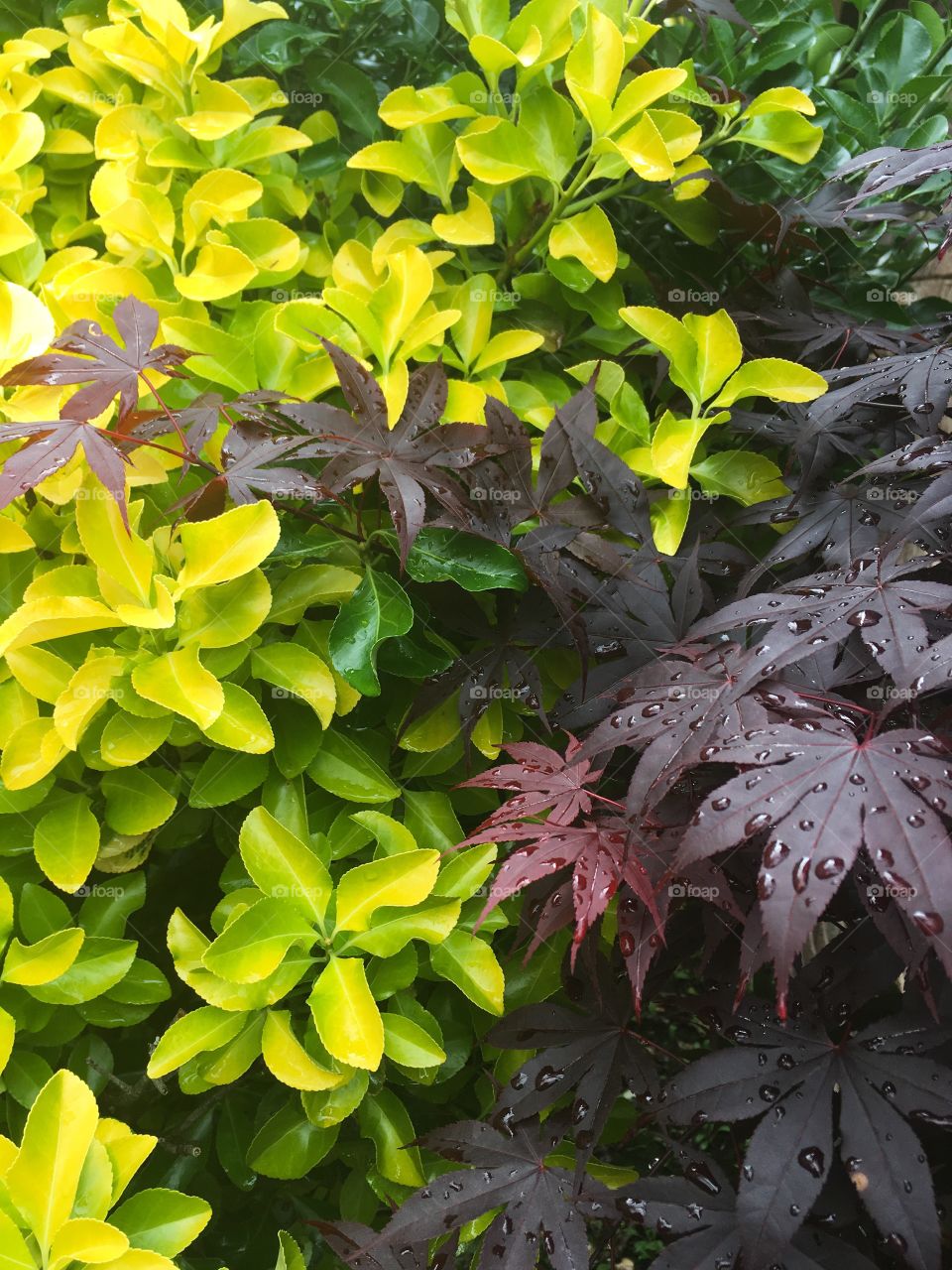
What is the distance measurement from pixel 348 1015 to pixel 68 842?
0.35 metres

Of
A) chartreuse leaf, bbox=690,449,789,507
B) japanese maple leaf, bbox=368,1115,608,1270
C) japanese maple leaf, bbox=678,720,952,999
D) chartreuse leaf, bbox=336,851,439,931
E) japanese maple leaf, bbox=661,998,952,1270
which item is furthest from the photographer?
chartreuse leaf, bbox=690,449,789,507

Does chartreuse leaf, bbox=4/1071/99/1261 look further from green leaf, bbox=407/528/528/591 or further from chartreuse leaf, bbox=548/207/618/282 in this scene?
chartreuse leaf, bbox=548/207/618/282

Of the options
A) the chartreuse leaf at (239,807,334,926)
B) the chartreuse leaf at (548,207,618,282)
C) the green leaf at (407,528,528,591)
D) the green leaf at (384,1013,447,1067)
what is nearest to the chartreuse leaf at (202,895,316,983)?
the chartreuse leaf at (239,807,334,926)

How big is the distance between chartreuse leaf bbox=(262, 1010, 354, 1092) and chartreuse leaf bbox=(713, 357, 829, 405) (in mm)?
808

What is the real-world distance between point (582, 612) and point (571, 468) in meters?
0.15

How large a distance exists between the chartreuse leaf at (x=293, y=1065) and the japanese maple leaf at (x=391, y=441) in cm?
52

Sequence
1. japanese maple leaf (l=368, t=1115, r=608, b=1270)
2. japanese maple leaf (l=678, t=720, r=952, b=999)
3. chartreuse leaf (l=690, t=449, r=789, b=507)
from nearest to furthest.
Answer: japanese maple leaf (l=678, t=720, r=952, b=999) → japanese maple leaf (l=368, t=1115, r=608, b=1270) → chartreuse leaf (l=690, t=449, r=789, b=507)

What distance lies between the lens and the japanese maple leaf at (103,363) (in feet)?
2.93

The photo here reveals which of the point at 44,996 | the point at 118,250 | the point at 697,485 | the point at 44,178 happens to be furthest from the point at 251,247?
the point at 44,996

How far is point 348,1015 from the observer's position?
33.9 inches

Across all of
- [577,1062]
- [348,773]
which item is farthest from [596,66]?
[577,1062]

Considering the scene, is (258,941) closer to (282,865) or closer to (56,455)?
(282,865)

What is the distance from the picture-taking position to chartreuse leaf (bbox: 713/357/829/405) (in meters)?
1.02

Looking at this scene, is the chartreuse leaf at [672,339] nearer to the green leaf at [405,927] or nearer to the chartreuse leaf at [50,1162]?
the green leaf at [405,927]
